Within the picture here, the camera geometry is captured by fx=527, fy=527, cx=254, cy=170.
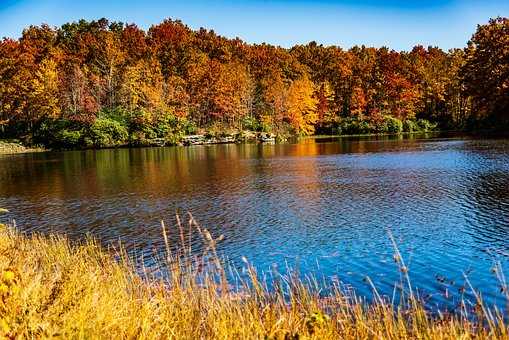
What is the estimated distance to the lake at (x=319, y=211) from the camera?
14289mm

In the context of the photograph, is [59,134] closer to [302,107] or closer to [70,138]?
[70,138]

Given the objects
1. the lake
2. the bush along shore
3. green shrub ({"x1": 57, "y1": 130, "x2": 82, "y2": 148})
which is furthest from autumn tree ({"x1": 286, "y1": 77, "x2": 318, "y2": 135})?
the lake

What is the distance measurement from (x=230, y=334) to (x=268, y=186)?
25.2 meters

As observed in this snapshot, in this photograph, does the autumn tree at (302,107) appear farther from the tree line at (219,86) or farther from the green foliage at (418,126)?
the green foliage at (418,126)

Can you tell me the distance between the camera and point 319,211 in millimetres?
22641

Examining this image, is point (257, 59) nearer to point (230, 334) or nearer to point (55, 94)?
point (55, 94)

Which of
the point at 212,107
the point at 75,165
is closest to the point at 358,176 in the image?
the point at 75,165

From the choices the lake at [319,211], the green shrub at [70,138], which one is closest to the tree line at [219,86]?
the green shrub at [70,138]

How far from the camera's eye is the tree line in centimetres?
7744

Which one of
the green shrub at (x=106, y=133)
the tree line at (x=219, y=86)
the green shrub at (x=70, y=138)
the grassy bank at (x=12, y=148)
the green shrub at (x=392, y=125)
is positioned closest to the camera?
the grassy bank at (x=12, y=148)

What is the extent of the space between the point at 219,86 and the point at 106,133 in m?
21.3

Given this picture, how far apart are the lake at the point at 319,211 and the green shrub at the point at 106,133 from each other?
30.8 m

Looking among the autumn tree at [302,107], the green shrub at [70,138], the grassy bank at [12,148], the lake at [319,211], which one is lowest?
the lake at [319,211]

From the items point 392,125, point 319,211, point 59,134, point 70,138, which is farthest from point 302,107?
point 319,211
